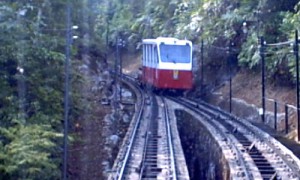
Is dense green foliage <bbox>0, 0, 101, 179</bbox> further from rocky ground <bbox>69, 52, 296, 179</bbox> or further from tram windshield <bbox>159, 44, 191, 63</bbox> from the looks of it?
tram windshield <bbox>159, 44, 191, 63</bbox>

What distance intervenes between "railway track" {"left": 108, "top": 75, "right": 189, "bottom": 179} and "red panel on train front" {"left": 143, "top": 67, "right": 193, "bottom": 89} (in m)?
8.17

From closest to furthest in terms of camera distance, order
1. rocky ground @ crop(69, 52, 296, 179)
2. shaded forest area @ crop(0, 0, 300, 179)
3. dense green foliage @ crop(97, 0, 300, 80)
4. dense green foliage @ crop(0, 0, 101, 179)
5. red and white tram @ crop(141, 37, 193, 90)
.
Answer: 1. dense green foliage @ crop(0, 0, 101, 179)
2. shaded forest area @ crop(0, 0, 300, 179)
3. rocky ground @ crop(69, 52, 296, 179)
4. dense green foliage @ crop(97, 0, 300, 80)
5. red and white tram @ crop(141, 37, 193, 90)

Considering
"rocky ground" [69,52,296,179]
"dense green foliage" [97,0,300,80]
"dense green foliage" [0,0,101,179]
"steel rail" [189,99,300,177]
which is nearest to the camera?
"dense green foliage" [0,0,101,179]

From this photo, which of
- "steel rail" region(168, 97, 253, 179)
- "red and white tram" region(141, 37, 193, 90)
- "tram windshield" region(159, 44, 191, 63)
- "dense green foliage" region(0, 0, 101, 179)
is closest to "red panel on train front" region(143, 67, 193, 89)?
"red and white tram" region(141, 37, 193, 90)

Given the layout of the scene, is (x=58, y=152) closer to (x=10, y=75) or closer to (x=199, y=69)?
(x=10, y=75)

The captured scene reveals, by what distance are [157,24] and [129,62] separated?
1174cm

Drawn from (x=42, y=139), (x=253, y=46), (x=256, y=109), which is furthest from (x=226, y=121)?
(x=42, y=139)

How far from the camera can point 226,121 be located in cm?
3084

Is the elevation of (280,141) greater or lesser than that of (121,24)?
lesser

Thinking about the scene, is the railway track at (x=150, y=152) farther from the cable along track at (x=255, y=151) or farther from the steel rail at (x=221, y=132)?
the cable along track at (x=255, y=151)

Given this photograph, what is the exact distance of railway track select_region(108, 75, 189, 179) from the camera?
18.3m

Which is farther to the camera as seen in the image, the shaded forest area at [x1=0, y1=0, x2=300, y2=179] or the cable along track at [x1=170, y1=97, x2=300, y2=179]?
the shaded forest area at [x1=0, y1=0, x2=300, y2=179]

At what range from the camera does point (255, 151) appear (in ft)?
74.0

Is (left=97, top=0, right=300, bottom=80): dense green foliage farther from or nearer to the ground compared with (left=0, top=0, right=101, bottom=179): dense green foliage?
farther from the ground
